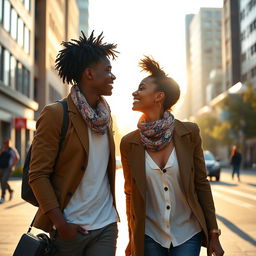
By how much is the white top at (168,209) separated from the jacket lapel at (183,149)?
42 millimetres

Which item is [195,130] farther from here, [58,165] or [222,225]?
[222,225]

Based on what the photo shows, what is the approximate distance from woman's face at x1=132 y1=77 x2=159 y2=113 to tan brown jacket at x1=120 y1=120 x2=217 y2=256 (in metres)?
0.18

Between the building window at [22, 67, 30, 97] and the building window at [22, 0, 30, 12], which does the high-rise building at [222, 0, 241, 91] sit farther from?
the building window at [22, 0, 30, 12]

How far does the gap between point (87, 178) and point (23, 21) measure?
37.7 meters

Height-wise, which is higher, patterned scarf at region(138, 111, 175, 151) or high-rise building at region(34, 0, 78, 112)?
high-rise building at region(34, 0, 78, 112)

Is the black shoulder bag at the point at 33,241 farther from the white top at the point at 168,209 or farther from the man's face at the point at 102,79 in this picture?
the white top at the point at 168,209

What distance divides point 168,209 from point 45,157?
0.92 m

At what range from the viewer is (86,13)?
120 m

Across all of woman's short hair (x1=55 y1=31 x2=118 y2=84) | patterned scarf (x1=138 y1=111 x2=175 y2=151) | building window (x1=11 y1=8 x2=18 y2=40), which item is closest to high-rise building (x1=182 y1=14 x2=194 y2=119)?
building window (x1=11 y1=8 x2=18 y2=40)

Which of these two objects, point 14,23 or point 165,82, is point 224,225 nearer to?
point 165,82

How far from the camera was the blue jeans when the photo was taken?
327cm

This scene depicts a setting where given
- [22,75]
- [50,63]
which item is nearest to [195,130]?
[22,75]

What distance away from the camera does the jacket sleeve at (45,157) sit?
2.82 meters

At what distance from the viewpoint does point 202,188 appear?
11.3 ft
